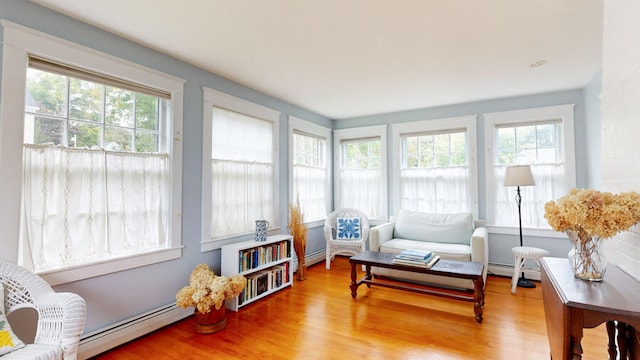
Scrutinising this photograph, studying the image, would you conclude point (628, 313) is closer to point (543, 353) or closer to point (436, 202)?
point (543, 353)

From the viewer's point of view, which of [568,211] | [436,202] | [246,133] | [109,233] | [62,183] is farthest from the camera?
[436,202]

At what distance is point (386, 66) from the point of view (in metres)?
2.98

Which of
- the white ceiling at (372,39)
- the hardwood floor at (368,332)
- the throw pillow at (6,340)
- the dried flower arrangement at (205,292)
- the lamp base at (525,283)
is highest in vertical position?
the white ceiling at (372,39)

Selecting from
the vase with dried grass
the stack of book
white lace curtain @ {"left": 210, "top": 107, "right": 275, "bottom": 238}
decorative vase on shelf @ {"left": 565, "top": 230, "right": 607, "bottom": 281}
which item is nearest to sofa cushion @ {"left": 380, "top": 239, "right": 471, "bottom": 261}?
the stack of book

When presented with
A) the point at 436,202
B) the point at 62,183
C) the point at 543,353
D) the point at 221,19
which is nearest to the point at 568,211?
the point at 543,353

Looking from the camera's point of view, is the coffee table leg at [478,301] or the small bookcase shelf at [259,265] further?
the small bookcase shelf at [259,265]

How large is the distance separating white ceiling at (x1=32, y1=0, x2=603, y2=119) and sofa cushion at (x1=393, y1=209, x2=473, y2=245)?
5.46 ft

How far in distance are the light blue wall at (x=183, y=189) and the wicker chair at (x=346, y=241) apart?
1.77m

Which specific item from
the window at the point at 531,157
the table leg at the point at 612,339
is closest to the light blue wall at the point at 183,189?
the table leg at the point at 612,339

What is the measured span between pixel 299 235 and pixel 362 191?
5.11 ft

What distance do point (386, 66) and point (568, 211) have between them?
2.16 meters

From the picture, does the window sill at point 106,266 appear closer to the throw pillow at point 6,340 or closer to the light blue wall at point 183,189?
the light blue wall at point 183,189

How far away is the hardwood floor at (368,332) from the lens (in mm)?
2191

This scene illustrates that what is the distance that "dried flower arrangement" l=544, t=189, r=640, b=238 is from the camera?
1.20m
